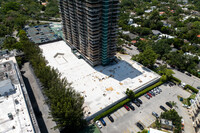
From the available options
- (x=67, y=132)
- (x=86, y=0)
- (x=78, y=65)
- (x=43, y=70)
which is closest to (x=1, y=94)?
(x=43, y=70)

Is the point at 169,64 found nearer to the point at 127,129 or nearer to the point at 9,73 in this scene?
the point at 127,129

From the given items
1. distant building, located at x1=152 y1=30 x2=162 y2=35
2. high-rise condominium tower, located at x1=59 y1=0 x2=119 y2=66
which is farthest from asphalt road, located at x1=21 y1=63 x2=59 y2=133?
distant building, located at x1=152 y1=30 x2=162 y2=35

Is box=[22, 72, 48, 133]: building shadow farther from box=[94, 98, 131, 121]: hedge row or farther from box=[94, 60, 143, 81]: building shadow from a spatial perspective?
box=[94, 60, 143, 81]: building shadow

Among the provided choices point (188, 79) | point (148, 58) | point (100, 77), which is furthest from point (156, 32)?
point (100, 77)

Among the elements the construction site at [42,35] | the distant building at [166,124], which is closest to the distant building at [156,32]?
the construction site at [42,35]

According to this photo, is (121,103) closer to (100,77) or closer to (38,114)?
(100,77)

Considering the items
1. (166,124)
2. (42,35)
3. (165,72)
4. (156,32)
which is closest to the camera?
(166,124)
